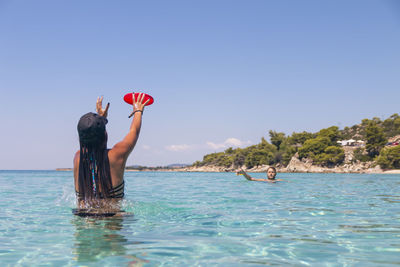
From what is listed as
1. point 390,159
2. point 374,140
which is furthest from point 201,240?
point 374,140

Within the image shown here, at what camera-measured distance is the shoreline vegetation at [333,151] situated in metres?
88.1

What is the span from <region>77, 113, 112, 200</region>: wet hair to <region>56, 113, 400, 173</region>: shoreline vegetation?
73878mm

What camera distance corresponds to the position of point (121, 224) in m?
5.33

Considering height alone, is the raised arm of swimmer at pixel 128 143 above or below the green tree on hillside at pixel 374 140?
below

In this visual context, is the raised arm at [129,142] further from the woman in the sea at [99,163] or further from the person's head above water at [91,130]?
the person's head above water at [91,130]

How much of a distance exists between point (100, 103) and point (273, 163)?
122 meters

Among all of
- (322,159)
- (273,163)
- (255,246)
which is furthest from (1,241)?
(273,163)

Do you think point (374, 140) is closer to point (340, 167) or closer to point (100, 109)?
point (340, 167)

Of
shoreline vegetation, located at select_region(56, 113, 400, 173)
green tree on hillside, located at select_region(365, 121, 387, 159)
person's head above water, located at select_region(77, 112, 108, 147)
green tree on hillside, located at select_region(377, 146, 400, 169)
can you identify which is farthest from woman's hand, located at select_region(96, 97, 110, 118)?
green tree on hillside, located at select_region(365, 121, 387, 159)

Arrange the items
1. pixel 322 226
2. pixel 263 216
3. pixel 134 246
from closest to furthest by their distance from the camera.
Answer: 1. pixel 134 246
2. pixel 322 226
3. pixel 263 216

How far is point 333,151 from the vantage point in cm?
9881

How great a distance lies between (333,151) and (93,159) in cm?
10277

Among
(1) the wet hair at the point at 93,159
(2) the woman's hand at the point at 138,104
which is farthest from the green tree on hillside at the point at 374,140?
(1) the wet hair at the point at 93,159

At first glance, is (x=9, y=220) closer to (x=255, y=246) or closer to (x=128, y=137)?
(x=128, y=137)
